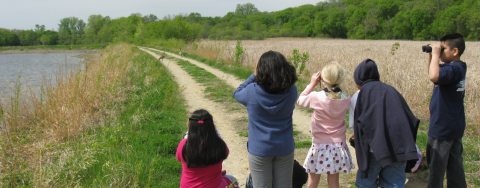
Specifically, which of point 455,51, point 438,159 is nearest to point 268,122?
point 438,159

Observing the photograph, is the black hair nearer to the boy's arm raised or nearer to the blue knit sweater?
the boy's arm raised

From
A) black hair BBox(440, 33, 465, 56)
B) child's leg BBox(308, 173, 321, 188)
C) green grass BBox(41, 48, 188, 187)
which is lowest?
green grass BBox(41, 48, 188, 187)

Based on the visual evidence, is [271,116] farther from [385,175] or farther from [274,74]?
[385,175]

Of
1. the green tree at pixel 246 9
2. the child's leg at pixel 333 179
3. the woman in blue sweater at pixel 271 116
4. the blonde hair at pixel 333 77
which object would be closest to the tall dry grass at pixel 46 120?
the woman in blue sweater at pixel 271 116

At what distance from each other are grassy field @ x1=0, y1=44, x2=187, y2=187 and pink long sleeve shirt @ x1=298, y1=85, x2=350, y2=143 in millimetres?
1815

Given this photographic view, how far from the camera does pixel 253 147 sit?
249cm

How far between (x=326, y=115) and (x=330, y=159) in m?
0.45

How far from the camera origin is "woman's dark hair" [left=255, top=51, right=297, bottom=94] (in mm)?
2285

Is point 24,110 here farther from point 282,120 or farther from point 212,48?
point 212,48

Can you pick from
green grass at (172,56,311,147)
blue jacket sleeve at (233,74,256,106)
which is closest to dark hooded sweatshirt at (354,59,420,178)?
blue jacket sleeve at (233,74,256,106)

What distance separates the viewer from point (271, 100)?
92.7 inches

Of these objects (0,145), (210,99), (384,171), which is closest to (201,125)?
(384,171)

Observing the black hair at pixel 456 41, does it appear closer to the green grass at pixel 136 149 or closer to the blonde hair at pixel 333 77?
the blonde hair at pixel 333 77

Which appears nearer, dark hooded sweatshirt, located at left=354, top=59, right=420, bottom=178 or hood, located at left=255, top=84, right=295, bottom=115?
hood, located at left=255, top=84, right=295, bottom=115
